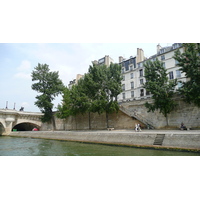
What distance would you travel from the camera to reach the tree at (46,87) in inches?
1634

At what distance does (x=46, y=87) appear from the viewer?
42.9 meters

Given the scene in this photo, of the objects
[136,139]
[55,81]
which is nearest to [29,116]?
[55,81]

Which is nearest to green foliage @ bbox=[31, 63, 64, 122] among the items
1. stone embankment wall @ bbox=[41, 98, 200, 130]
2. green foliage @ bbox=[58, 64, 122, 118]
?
stone embankment wall @ bbox=[41, 98, 200, 130]

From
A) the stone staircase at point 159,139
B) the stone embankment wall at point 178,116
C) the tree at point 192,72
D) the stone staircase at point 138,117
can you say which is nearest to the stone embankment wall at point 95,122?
the stone staircase at point 138,117

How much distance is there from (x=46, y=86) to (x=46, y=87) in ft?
0.88

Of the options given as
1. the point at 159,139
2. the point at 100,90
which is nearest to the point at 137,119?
the point at 100,90

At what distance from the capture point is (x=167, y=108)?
21984 millimetres

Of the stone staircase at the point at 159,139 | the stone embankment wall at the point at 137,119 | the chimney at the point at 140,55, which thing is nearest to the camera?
the stone staircase at the point at 159,139

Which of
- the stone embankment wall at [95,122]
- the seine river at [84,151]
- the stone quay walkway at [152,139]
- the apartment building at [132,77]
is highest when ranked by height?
the apartment building at [132,77]

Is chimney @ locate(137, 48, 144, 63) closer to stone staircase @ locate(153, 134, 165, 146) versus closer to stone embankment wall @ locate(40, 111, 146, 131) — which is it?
stone embankment wall @ locate(40, 111, 146, 131)

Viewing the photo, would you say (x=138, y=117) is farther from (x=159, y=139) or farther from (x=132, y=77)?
(x=132, y=77)

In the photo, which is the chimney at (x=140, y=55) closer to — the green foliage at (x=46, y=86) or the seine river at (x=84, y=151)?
the green foliage at (x=46, y=86)

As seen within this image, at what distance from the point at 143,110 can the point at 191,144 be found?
13.7 meters

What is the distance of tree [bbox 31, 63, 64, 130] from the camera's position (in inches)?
1634
